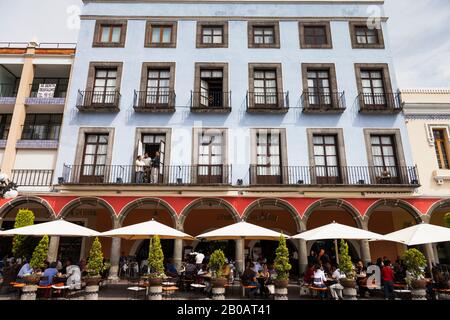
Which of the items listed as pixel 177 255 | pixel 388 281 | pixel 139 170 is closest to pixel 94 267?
pixel 177 255

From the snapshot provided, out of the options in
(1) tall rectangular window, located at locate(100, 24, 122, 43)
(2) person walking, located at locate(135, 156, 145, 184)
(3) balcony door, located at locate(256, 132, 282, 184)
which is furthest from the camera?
(1) tall rectangular window, located at locate(100, 24, 122, 43)

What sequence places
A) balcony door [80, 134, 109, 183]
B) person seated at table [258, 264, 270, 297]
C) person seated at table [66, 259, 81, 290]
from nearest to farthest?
person seated at table [66, 259, 81, 290]
person seated at table [258, 264, 270, 297]
balcony door [80, 134, 109, 183]

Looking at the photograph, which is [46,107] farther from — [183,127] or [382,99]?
[382,99]

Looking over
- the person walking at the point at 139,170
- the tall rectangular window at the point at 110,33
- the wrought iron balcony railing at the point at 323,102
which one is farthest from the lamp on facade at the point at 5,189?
the wrought iron balcony railing at the point at 323,102

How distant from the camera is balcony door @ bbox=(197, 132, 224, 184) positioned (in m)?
16.0

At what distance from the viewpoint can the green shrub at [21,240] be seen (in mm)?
13383

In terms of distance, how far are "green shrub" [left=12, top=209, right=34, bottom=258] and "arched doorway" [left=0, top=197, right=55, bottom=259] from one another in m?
1.64

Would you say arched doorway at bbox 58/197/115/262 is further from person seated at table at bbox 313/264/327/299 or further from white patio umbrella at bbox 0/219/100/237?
person seated at table at bbox 313/264/327/299

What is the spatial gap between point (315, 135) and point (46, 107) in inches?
596

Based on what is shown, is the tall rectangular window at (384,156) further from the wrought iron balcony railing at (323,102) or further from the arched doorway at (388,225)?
the wrought iron balcony railing at (323,102)

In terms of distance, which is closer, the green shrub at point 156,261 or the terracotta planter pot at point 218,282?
the terracotta planter pot at point 218,282

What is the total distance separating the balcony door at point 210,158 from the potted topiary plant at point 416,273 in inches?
344

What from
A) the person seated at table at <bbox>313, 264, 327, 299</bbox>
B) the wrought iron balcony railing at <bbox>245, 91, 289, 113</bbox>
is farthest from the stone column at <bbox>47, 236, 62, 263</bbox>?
the person seated at table at <bbox>313, 264, 327, 299</bbox>

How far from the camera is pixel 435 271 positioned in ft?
35.4
